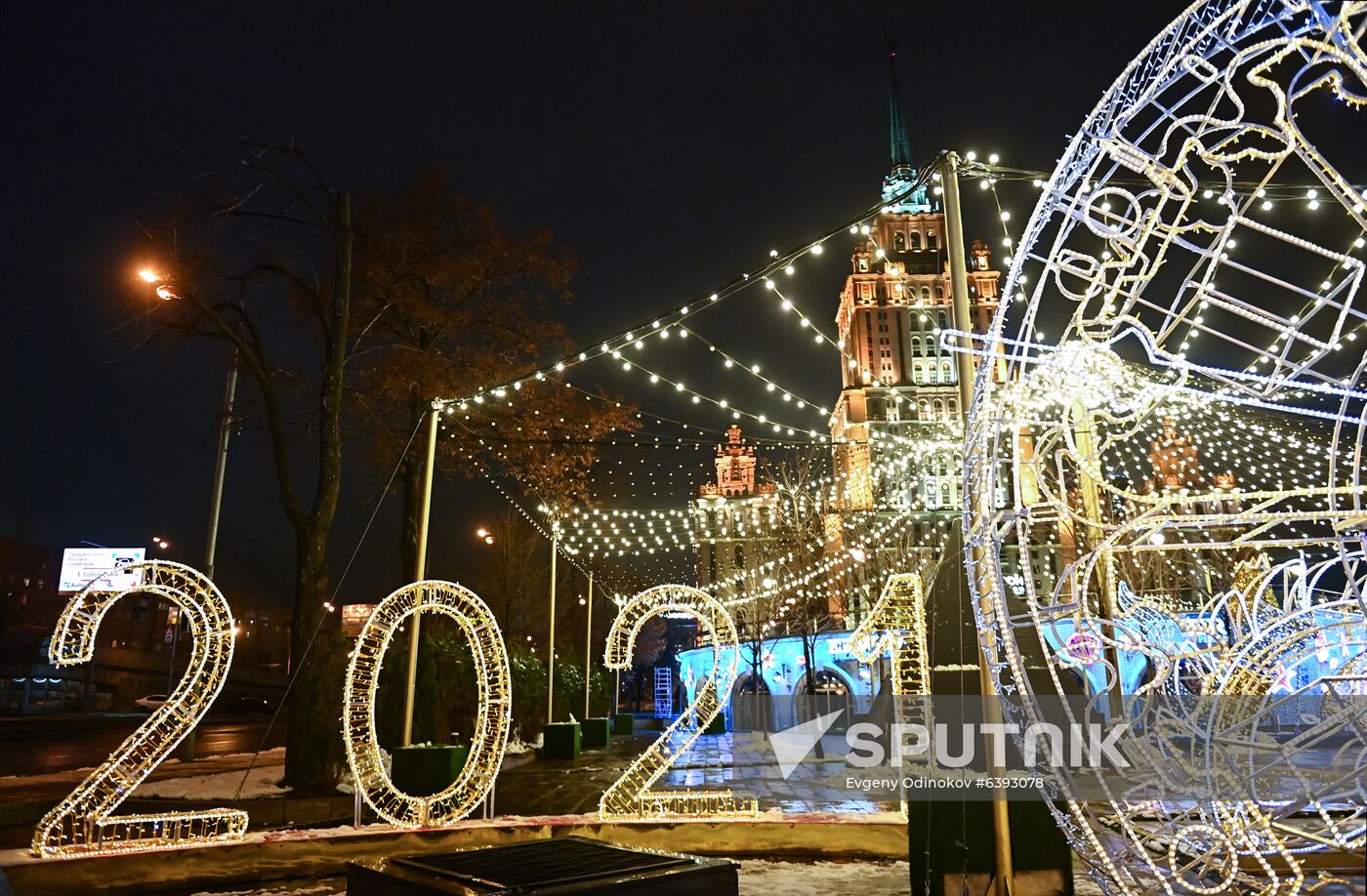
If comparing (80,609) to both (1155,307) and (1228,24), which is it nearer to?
(1155,307)

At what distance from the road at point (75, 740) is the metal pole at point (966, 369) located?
17.8 meters

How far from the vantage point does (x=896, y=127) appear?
8888 cm

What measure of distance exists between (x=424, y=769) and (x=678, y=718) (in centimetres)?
295

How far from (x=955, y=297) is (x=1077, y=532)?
1190 centimetres

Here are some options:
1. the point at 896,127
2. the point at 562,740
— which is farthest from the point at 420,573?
the point at 896,127

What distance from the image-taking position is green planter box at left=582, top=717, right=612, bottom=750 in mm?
23656

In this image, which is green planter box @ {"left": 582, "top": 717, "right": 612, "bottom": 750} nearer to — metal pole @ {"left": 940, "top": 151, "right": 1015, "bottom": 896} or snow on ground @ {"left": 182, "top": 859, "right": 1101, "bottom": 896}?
snow on ground @ {"left": 182, "top": 859, "right": 1101, "bottom": 896}

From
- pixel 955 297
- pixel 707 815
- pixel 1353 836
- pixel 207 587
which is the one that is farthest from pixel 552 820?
pixel 1353 836

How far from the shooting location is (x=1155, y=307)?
363cm

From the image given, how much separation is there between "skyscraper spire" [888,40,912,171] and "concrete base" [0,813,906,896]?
279 feet

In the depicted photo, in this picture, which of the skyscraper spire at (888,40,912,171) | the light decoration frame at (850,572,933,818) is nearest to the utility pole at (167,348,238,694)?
the light decoration frame at (850,572,933,818)

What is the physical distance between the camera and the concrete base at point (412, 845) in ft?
21.2

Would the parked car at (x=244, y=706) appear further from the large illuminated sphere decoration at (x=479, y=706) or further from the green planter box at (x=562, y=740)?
the large illuminated sphere decoration at (x=479, y=706)

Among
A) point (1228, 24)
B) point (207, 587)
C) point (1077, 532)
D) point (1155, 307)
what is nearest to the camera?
point (1228, 24)
